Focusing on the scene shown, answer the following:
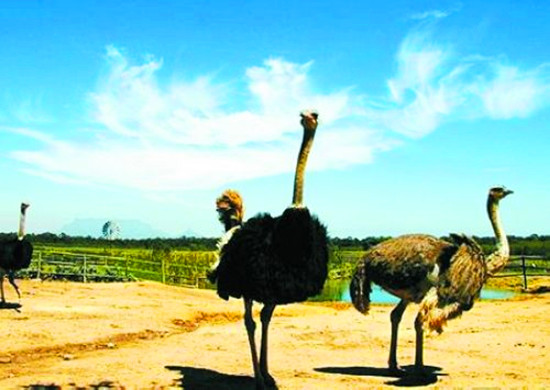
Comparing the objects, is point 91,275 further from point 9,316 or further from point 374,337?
point 374,337

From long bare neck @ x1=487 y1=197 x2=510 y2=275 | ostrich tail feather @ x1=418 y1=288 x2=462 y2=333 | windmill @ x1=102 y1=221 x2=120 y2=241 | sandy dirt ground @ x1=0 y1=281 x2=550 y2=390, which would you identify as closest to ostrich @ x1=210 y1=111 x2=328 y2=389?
sandy dirt ground @ x1=0 y1=281 x2=550 y2=390

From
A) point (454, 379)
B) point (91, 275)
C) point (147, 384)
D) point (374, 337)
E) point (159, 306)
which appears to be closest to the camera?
point (147, 384)

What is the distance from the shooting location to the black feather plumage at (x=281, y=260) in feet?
21.2

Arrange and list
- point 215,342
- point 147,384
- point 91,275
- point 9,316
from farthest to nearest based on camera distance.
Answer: point 91,275 → point 9,316 → point 215,342 → point 147,384

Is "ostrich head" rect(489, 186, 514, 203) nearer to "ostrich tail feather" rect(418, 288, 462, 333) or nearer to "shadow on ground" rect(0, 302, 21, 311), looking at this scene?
"ostrich tail feather" rect(418, 288, 462, 333)

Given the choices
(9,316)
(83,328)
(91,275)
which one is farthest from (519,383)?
(91,275)

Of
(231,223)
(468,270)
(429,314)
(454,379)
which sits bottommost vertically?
(454,379)

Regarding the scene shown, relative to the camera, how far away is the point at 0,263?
555 inches

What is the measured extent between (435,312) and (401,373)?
111 cm

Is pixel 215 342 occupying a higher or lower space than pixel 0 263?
lower

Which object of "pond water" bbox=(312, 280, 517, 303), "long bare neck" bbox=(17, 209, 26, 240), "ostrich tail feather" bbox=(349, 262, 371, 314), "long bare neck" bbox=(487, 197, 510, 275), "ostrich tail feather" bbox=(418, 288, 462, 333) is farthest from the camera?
"pond water" bbox=(312, 280, 517, 303)

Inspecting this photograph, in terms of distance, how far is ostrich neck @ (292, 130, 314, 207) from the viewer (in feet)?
21.2

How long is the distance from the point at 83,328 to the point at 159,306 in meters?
4.64

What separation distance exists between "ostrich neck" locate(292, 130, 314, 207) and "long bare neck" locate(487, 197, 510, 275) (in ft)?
8.49
